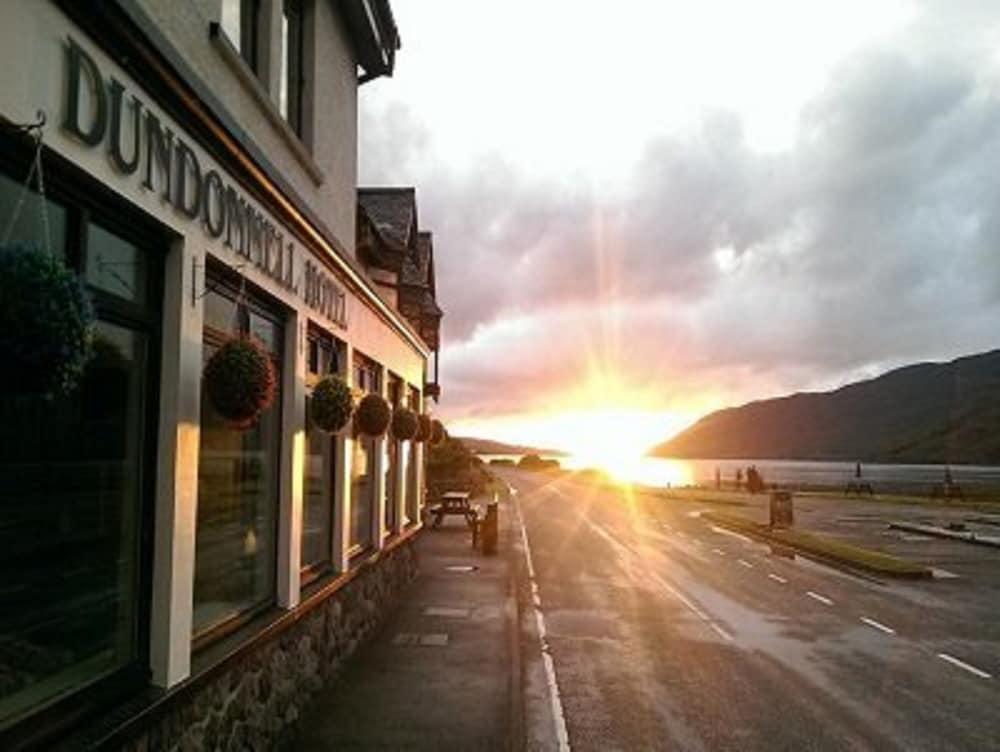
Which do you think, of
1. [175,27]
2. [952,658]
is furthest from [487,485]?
[175,27]

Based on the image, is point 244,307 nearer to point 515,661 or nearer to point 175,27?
point 175,27

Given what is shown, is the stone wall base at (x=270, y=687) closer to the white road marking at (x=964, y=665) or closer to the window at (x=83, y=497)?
the window at (x=83, y=497)

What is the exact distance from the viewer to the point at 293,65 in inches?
445

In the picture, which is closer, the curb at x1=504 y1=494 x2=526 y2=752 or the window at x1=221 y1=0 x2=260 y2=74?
the window at x1=221 y1=0 x2=260 y2=74

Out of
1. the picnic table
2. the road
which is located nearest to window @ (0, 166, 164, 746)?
the road

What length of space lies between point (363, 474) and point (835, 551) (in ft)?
60.8

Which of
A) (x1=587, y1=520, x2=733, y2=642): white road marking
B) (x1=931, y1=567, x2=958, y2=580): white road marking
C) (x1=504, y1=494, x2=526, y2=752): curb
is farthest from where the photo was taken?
(x1=931, y1=567, x2=958, y2=580): white road marking

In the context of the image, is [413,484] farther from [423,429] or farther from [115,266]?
[115,266]

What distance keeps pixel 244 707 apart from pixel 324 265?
196 inches

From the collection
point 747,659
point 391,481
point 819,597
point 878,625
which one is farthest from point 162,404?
point 819,597

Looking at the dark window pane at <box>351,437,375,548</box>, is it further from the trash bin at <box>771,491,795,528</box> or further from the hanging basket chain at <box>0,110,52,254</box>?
the trash bin at <box>771,491,795,528</box>

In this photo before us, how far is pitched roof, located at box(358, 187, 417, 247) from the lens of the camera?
21219mm

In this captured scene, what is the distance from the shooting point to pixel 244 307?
328 inches

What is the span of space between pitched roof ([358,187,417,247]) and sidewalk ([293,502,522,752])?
25.4ft
